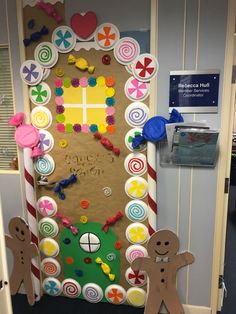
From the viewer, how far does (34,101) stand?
2.21m

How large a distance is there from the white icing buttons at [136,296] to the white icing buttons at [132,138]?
1137 mm

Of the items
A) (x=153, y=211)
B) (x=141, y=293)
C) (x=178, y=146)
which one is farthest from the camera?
(x=141, y=293)

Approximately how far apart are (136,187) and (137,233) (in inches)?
14.5

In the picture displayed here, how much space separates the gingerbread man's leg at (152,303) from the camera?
2176 mm

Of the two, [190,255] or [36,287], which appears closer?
[190,255]

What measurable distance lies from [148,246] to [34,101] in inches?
54.5

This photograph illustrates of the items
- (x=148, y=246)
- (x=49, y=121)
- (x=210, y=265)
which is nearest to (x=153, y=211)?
(x=148, y=246)

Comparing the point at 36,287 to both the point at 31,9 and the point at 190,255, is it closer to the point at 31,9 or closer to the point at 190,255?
the point at 190,255

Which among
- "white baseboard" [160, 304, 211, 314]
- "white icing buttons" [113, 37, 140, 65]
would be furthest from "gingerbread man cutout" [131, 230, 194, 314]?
"white icing buttons" [113, 37, 140, 65]

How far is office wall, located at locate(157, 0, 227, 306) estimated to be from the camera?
1865 millimetres

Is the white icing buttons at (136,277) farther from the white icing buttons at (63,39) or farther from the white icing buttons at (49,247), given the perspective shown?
the white icing buttons at (63,39)

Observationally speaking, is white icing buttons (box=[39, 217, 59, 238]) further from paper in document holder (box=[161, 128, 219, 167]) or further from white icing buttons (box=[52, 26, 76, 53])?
white icing buttons (box=[52, 26, 76, 53])

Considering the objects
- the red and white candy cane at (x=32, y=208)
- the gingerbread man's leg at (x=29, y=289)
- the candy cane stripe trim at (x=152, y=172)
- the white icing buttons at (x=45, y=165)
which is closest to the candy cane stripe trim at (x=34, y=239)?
the red and white candy cane at (x=32, y=208)

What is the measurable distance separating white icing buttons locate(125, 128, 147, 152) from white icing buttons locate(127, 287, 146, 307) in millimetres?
1137
